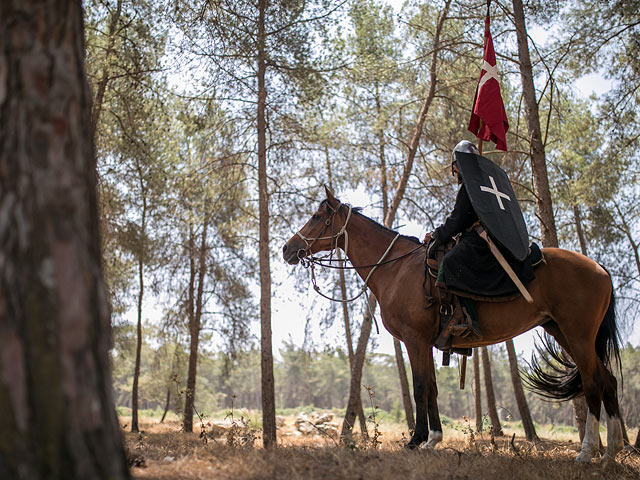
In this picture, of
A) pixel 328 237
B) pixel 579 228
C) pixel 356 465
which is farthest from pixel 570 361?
pixel 579 228

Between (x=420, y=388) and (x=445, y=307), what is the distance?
0.94 m

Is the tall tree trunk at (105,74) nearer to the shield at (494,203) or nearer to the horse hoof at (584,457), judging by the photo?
the shield at (494,203)

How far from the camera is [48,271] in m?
2.24

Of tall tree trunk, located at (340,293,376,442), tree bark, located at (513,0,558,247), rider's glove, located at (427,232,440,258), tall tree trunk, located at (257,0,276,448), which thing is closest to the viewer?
rider's glove, located at (427,232,440,258)

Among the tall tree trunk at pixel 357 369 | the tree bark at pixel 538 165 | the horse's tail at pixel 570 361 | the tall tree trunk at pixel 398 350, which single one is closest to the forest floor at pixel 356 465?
the horse's tail at pixel 570 361

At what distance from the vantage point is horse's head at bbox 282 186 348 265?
697cm

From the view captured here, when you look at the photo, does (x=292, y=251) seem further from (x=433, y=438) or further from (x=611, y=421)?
(x=611, y=421)

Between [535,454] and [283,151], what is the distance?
792 cm

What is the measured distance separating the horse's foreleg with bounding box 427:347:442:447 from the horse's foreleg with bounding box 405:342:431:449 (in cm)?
8

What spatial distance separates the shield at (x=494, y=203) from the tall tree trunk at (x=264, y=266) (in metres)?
5.11

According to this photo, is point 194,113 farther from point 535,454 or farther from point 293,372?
point 293,372

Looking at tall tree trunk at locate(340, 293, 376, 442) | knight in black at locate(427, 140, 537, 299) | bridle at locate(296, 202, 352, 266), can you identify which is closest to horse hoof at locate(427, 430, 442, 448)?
knight in black at locate(427, 140, 537, 299)

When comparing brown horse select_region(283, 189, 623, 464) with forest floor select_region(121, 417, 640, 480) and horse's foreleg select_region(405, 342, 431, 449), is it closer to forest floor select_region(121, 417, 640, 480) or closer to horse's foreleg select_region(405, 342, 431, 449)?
horse's foreleg select_region(405, 342, 431, 449)

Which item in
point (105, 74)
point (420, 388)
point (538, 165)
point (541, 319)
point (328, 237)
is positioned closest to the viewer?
point (420, 388)
